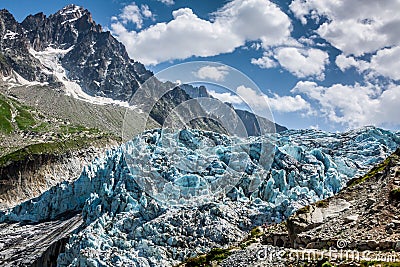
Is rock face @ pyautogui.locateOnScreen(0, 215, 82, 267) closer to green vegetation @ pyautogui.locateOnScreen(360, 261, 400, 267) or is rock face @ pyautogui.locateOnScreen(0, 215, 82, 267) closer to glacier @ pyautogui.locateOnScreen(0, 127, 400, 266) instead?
glacier @ pyautogui.locateOnScreen(0, 127, 400, 266)

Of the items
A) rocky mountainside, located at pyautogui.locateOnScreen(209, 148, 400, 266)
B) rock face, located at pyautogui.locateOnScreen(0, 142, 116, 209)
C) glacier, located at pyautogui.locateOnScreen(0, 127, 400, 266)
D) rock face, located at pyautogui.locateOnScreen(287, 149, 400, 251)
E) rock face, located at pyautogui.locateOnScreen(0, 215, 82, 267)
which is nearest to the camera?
rocky mountainside, located at pyautogui.locateOnScreen(209, 148, 400, 266)

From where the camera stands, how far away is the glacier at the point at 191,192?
1976 inches

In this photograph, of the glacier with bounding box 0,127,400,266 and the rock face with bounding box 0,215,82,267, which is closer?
the glacier with bounding box 0,127,400,266

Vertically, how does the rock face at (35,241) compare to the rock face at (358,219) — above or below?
below

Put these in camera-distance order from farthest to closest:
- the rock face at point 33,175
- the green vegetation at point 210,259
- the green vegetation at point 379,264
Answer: the rock face at point 33,175, the green vegetation at point 210,259, the green vegetation at point 379,264

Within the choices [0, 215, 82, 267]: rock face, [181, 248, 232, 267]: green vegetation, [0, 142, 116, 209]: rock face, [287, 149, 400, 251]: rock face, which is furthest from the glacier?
[0, 142, 116, 209]: rock face

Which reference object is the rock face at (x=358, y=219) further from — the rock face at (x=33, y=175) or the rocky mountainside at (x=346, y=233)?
the rock face at (x=33, y=175)

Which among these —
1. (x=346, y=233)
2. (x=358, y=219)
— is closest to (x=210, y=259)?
(x=358, y=219)

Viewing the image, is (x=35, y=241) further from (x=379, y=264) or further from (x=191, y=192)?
(x=379, y=264)

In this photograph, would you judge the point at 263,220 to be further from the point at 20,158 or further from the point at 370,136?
the point at 20,158

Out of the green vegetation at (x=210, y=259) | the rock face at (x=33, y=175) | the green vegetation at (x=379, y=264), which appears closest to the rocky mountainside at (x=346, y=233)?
the green vegetation at (x=379, y=264)

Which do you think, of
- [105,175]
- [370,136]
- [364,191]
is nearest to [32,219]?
[105,175]

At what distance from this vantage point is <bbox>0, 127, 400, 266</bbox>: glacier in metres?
50.2

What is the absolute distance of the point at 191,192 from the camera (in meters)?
59.0
